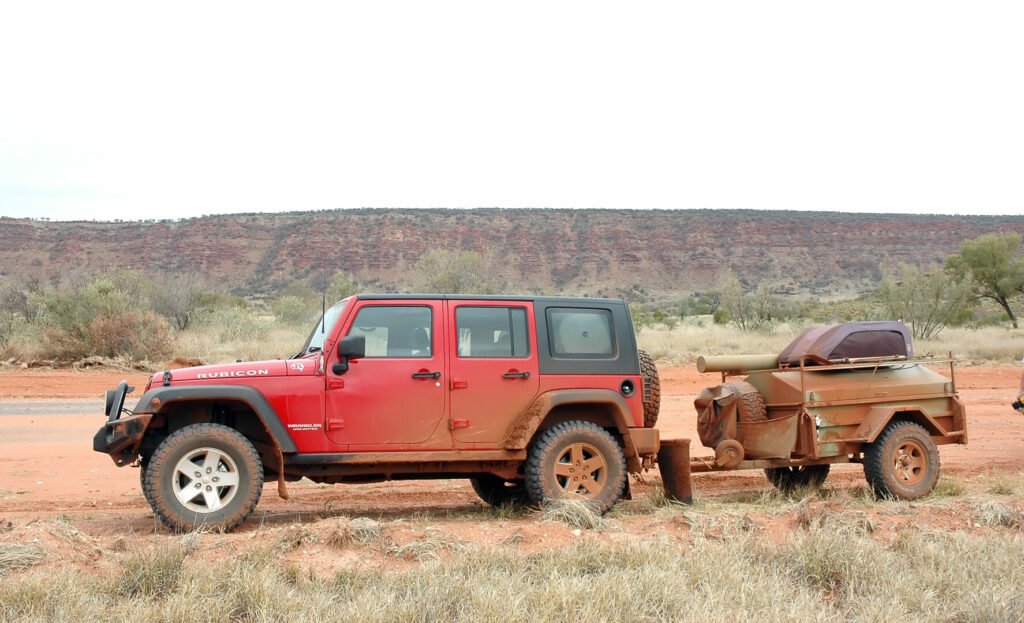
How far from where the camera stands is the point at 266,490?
10.4 metres

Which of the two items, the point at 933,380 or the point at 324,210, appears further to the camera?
the point at 324,210

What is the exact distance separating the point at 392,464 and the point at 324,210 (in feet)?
231

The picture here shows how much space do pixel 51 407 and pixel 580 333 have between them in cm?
1261

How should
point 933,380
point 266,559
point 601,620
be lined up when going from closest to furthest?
point 601,620, point 266,559, point 933,380

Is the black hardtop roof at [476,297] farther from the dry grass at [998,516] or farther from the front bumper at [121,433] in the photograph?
the dry grass at [998,516]

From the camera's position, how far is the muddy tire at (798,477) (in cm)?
1027

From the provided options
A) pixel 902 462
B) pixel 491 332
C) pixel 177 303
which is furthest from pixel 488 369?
pixel 177 303

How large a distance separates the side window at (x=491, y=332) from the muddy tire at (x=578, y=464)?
2.65 feet

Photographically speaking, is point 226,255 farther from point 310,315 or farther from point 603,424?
point 603,424

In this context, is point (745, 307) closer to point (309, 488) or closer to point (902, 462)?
point (902, 462)

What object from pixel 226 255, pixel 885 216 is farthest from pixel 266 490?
pixel 885 216

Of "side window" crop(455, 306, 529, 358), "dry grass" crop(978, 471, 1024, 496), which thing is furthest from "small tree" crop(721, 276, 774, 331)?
"side window" crop(455, 306, 529, 358)

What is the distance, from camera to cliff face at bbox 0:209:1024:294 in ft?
225

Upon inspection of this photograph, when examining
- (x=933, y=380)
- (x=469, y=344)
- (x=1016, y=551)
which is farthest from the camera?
(x=933, y=380)
